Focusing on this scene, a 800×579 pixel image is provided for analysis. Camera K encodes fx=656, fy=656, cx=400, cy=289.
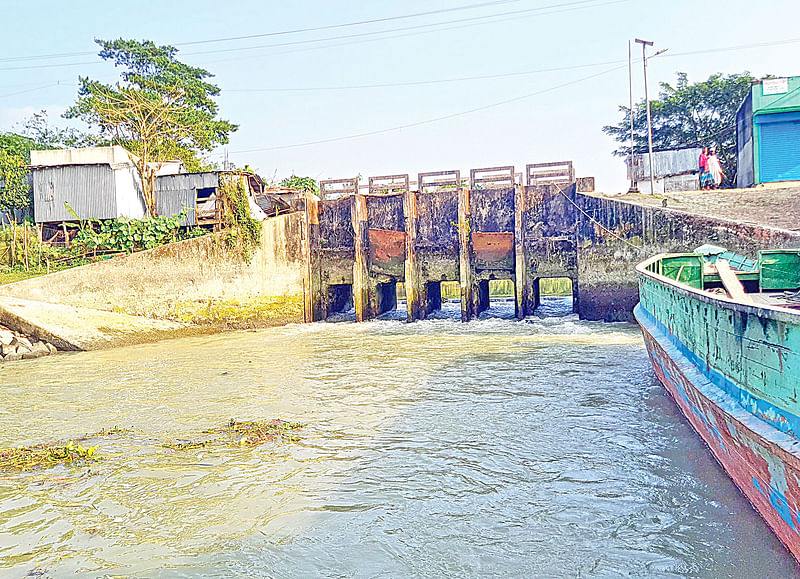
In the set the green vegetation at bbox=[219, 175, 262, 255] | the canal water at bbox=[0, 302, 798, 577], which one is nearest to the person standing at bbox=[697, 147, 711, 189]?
the canal water at bbox=[0, 302, 798, 577]

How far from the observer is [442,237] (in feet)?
66.0

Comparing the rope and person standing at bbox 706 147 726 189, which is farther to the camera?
person standing at bbox 706 147 726 189

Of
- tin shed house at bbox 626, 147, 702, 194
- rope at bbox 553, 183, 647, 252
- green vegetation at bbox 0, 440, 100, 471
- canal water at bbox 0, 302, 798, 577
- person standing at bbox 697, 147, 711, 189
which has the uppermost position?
tin shed house at bbox 626, 147, 702, 194

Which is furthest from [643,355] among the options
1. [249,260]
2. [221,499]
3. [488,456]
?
[249,260]

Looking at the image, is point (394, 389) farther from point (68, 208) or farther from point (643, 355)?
point (68, 208)

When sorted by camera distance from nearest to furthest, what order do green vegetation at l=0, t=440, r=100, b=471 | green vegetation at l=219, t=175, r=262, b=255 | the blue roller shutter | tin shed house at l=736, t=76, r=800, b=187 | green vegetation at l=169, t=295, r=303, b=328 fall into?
green vegetation at l=0, t=440, r=100, b=471
green vegetation at l=169, t=295, r=303, b=328
green vegetation at l=219, t=175, r=262, b=255
tin shed house at l=736, t=76, r=800, b=187
the blue roller shutter

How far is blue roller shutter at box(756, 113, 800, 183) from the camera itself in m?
21.4

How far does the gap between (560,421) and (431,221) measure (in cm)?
1283

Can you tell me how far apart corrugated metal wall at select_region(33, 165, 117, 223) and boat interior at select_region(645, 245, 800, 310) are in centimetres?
2066

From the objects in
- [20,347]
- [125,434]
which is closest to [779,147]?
[125,434]

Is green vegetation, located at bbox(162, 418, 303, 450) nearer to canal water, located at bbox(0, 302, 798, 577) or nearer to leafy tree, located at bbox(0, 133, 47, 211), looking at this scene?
canal water, located at bbox(0, 302, 798, 577)

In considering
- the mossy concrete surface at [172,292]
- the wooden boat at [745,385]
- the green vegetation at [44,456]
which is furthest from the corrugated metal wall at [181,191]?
the wooden boat at [745,385]

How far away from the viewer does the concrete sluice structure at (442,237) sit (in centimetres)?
1912

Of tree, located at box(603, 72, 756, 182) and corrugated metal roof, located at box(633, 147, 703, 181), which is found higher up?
tree, located at box(603, 72, 756, 182)
